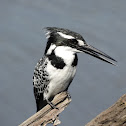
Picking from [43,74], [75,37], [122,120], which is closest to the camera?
[122,120]

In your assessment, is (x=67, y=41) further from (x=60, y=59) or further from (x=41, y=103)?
(x=41, y=103)

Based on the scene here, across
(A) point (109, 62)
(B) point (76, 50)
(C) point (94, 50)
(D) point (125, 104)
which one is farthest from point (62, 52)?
(D) point (125, 104)

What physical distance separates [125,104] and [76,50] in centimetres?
195

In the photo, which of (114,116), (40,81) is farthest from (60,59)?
(114,116)

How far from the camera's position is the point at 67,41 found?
734 centimetres

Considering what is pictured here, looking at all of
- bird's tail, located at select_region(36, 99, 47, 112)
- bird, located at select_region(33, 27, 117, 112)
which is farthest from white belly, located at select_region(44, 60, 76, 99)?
bird's tail, located at select_region(36, 99, 47, 112)

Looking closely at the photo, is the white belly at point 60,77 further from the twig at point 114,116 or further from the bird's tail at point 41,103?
the twig at point 114,116

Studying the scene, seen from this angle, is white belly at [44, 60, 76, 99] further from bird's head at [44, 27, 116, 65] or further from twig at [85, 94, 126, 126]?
twig at [85, 94, 126, 126]

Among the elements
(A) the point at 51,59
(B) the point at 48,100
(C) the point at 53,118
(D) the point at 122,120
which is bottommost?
(D) the point at 122,120

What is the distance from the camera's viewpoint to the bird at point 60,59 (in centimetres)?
736

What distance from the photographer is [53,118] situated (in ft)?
25.3

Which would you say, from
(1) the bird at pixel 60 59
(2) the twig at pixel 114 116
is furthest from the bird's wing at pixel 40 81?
(2) the twig at pixel 114 116

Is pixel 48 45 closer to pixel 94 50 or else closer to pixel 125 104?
pixel 94 50

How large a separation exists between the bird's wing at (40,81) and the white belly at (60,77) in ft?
0.46
